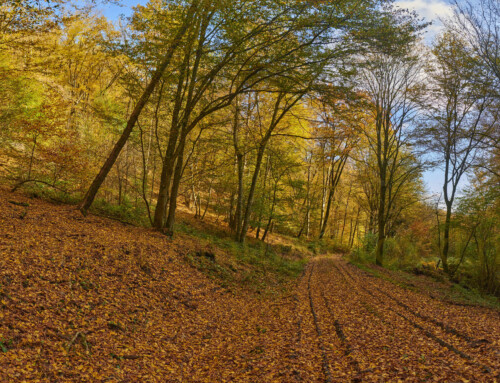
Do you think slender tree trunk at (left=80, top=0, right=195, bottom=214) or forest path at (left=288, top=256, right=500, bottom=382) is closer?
forest path at (left=288, top=256, right=500, bottom=382)

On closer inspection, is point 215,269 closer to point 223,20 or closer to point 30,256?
point 30,256

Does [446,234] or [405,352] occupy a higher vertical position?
[446,234]

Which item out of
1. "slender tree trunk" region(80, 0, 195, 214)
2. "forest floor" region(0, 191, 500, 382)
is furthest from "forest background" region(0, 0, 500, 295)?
"forest floor" region(0, 191, 500, 382)

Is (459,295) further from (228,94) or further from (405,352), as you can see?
(228,94)

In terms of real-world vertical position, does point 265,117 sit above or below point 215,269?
above

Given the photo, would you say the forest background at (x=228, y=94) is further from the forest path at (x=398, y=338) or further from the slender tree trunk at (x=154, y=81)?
the forest path at (x=398, y=338)

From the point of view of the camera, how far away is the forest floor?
3.60 metres

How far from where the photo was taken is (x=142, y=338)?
180 inches

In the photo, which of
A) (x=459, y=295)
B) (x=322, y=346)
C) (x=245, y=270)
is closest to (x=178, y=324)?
(x=322, y=346)

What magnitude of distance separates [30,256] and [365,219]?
34.0 metres

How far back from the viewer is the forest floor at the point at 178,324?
3.60 meters

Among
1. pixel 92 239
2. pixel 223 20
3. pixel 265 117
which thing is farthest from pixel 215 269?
pixel 265 117

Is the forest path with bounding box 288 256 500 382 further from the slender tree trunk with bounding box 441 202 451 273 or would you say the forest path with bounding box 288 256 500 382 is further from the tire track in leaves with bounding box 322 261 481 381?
the slender tree trunk with bounding box 441 202 451 273

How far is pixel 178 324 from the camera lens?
5492mm
